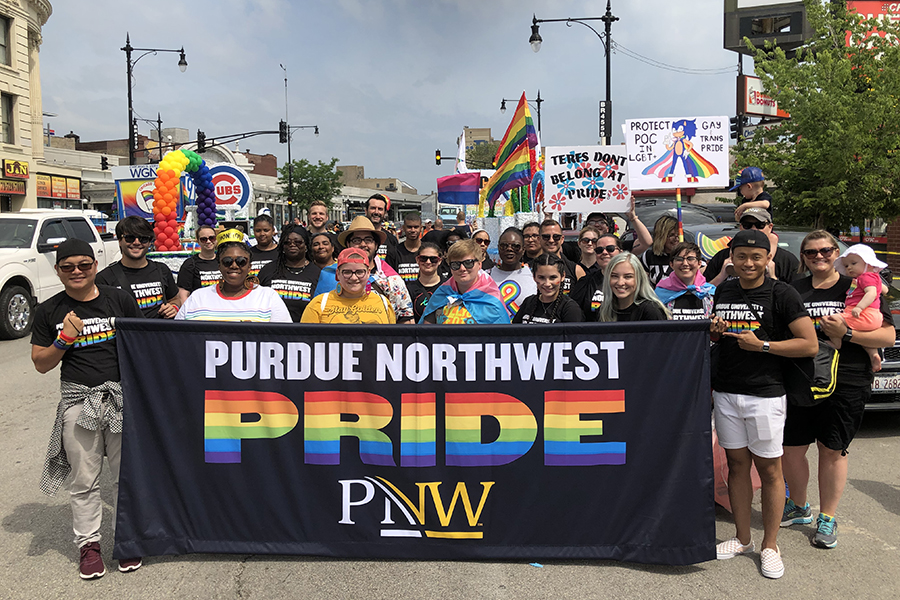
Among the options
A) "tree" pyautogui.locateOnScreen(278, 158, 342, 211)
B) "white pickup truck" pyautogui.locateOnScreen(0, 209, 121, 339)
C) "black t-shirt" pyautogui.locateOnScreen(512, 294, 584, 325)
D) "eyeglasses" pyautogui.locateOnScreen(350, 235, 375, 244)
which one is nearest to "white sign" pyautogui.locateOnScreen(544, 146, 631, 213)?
"eyeglasses" pyautogui.locateOnScreen(350, 235, 375, 244)

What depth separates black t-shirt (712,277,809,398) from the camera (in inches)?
145

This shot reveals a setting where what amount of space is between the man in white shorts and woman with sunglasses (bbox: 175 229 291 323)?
265cm

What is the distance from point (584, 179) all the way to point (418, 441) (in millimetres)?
6008

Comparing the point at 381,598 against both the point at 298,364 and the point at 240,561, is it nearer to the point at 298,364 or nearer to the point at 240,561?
the point at 240,561

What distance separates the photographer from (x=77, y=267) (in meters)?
3.77

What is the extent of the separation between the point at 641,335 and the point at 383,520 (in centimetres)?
177

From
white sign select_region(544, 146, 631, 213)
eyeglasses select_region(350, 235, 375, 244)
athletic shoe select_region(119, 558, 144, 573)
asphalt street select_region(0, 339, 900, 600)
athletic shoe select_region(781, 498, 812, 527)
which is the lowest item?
asphalt street select_region(0, 339, 900, 600)

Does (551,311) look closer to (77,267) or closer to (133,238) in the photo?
(77,267)

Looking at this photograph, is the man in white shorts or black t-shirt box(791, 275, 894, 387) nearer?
the man in white shorts

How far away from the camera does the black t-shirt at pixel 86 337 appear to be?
3768 mm

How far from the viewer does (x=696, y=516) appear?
3.73 meters

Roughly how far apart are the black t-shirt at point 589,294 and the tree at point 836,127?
7.54m

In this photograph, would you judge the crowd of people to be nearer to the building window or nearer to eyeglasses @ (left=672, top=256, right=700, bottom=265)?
eyeglasses @ (left=672, top=256, right=700, bottom=265)

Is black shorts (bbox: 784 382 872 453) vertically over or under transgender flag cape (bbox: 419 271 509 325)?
under
